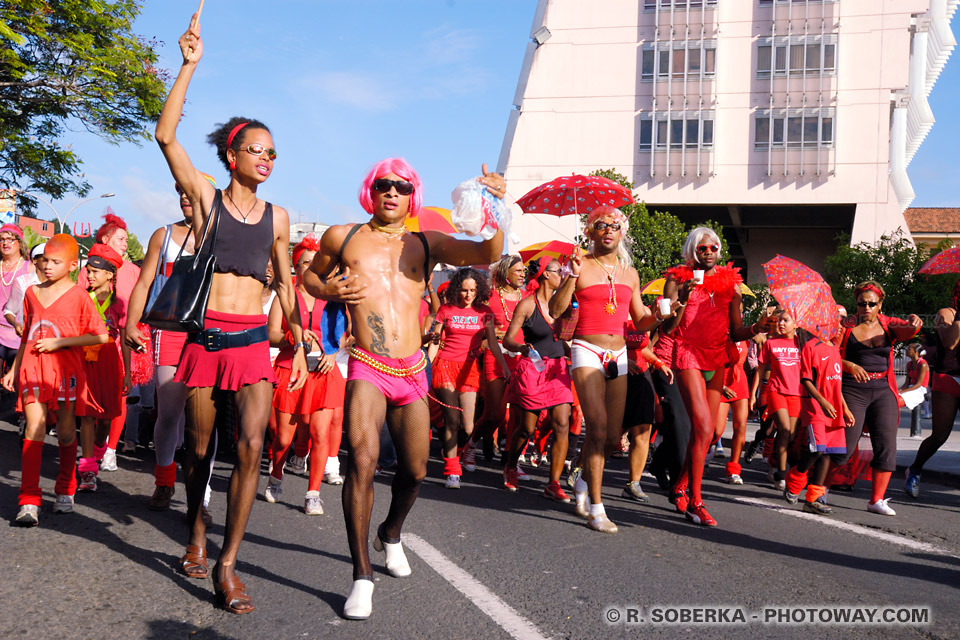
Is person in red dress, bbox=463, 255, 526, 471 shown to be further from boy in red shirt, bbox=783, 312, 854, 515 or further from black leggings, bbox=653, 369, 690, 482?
boy in red shirt, bbox=783, 312, 854, 515

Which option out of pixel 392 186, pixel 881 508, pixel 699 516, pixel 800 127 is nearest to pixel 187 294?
pixel 392 186

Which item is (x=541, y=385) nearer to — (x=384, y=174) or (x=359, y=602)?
(x=384, y=174)

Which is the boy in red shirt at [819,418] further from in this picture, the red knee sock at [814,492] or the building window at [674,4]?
the building window at [674,4]

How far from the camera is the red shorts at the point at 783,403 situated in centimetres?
861

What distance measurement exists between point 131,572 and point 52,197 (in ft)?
63.1

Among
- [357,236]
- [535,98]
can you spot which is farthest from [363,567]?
[535,98]

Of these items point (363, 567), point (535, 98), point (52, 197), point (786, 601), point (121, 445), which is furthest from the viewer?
point (535, 98)

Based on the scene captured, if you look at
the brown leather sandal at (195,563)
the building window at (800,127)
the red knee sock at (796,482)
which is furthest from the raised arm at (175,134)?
the building window at (800,127)

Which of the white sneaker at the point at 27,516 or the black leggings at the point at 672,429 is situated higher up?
the black leggings at the point at 672,429

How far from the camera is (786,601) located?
4324mm

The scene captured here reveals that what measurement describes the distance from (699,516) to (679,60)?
3660 cm

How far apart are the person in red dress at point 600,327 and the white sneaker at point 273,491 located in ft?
7.60

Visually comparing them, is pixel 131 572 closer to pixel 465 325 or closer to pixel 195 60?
pixel 195 60

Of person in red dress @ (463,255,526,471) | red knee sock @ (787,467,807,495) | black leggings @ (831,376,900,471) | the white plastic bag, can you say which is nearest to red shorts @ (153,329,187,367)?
the white plastic bag
